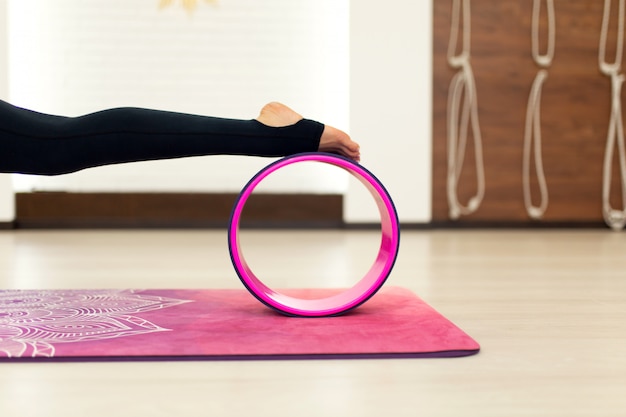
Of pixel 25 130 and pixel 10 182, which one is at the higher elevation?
pixel 25 130

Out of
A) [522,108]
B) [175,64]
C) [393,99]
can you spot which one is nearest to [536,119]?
[522,108]

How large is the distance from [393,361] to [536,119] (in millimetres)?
2531

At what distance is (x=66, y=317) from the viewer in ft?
3.90

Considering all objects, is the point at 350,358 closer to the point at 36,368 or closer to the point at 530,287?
the point at 36,368

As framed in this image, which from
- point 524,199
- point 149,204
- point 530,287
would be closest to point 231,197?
point 149,204

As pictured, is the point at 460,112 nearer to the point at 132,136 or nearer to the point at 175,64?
the point at 175,64

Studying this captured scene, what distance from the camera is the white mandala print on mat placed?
3.36 ft

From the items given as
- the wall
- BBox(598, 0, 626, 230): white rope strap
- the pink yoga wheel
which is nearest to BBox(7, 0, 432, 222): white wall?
the wall

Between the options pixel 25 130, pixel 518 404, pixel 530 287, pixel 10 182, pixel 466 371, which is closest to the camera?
pixel 518 404

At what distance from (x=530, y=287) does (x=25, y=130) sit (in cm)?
117

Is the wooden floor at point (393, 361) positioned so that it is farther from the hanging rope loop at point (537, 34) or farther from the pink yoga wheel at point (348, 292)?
the hanging rope loop at point (537, 34)

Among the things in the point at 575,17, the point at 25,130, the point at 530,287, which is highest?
the point at 575,17

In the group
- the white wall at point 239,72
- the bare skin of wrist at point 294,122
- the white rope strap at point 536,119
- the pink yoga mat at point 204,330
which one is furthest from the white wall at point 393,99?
the bare skin of wrist at point 294,122

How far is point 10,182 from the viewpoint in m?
3.02
